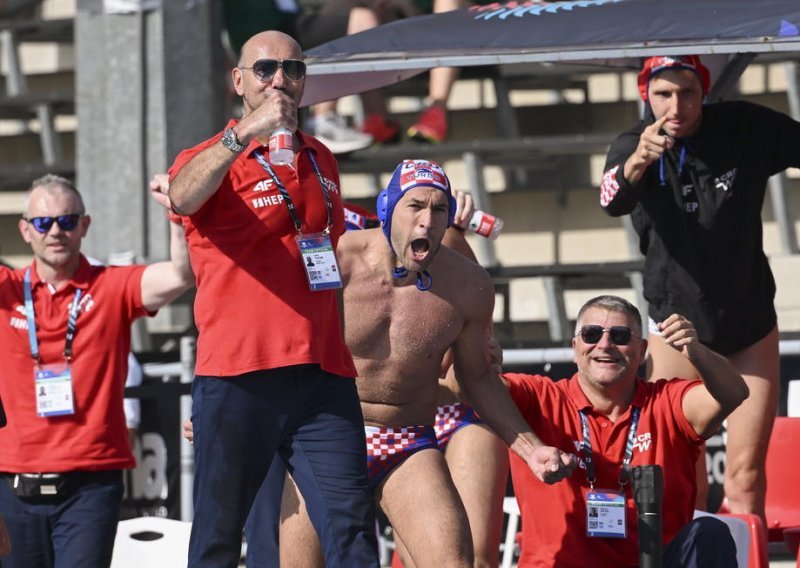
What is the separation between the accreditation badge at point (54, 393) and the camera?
226 inches

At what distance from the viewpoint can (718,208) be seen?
5.82 m

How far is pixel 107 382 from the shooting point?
5.81m

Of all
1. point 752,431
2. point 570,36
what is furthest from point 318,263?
point 752,431

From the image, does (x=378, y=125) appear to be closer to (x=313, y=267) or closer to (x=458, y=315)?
(x=458, y=315)

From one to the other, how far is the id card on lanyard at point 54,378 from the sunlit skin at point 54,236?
0.15 metres

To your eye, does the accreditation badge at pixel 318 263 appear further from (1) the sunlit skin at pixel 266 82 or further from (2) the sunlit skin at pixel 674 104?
(2) the sunlit skin at pixel 674 104

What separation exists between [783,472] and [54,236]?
3.06m

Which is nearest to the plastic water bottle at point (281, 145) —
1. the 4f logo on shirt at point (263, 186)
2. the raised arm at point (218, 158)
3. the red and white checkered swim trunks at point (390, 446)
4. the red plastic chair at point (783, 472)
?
the raised arm at point (218, 158)

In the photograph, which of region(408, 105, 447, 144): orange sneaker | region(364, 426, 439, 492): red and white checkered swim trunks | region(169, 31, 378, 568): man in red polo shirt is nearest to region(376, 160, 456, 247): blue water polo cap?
region(169, 31, 378, 568): man in red polo shirt

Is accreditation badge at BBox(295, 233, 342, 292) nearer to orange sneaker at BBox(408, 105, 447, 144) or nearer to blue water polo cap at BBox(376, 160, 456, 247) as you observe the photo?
blue water polo cap at BBox(376, 160, 456, 247)

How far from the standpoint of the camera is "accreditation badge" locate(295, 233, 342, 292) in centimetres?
441

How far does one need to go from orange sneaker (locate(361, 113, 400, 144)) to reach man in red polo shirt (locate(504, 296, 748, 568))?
187 inches

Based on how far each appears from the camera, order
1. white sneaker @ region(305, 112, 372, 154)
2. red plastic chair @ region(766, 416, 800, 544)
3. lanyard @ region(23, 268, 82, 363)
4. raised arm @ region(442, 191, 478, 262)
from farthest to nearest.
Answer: white sneaker @ region(305, 112, 372, 154), red plastic chair @ region(766, 416, 800, 544), raised arm @ region(442, 191, 478, 262), lanyard @ region(23, 268, 82, 363)

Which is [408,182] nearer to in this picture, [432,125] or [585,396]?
[585,396]
